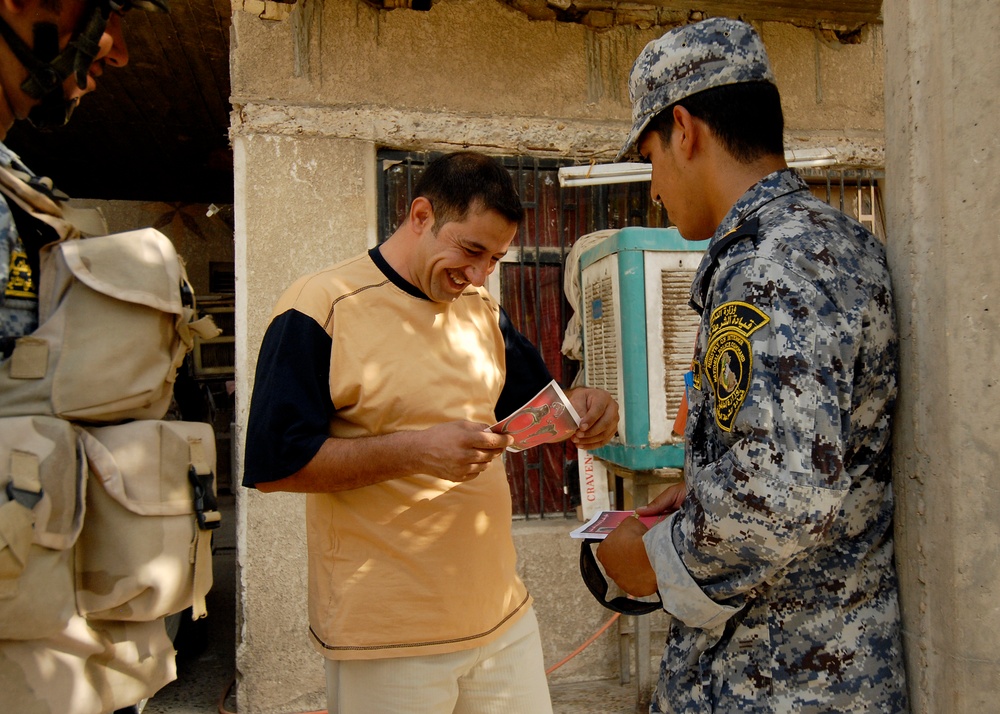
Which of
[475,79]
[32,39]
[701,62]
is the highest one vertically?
[475,79]

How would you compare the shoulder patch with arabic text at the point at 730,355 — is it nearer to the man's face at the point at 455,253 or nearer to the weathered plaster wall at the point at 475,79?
the man's face at the point at 455,253

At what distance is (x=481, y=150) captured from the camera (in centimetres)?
381

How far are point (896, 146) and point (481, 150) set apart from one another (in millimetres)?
2658

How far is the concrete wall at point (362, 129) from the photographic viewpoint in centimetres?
344

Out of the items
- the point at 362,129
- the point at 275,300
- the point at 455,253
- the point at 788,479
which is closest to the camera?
the point at 788,479

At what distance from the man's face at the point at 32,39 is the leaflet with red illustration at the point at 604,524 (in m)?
1.42

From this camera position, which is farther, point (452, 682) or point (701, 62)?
point (452, 682)

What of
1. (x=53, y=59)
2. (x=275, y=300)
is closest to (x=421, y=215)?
(x=53, y=59)

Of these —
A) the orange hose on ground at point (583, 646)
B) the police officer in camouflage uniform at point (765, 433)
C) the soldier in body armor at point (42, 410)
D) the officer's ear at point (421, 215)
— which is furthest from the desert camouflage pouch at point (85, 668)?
the orange hose on ground at point (583, 646)

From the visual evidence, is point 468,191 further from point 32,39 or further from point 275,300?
point 275,300

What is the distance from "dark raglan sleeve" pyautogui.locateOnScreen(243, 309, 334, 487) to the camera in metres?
1.79

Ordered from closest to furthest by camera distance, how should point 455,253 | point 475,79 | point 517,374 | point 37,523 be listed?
point 37,523 < point 455,253 < point 517,374 < point 475,79

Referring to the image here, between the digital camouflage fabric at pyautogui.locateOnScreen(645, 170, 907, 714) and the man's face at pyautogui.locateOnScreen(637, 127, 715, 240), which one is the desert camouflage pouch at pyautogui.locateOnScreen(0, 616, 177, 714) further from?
the man's face at pyautogui.locateOnScreen(637, 127, 715, 240)

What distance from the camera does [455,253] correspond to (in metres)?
2.01
